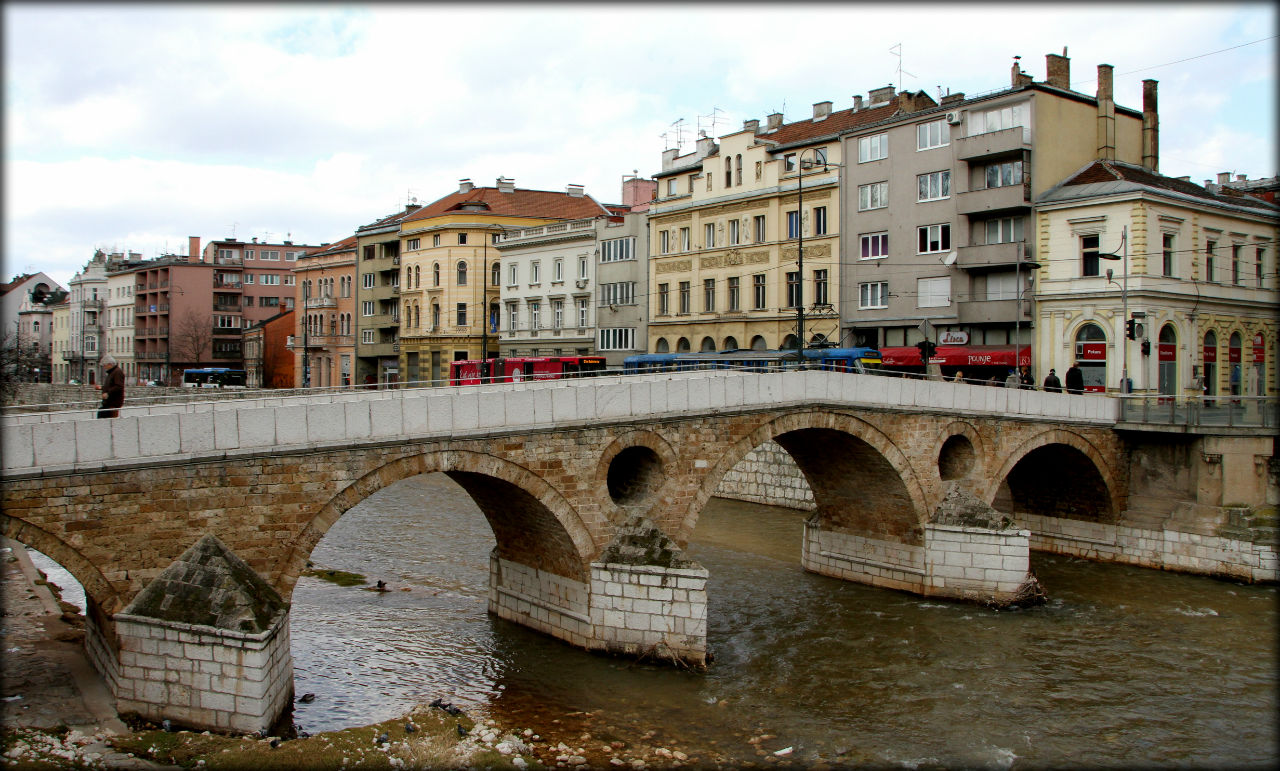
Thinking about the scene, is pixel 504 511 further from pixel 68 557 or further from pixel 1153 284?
pixel 1153 284

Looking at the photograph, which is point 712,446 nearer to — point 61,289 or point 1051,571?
point 1051,571

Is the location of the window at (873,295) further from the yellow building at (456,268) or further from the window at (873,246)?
the yellow building at (456,268)

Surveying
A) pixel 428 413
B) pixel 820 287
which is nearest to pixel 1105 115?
pixel 820 287

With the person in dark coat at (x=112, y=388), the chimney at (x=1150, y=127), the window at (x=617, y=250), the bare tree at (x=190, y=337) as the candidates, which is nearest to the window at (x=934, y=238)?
the chimney at (x=1150, y=127)

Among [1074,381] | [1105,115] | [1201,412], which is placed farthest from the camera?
[1105,115]

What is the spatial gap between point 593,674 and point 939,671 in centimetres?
590

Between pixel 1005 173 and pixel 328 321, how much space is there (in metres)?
44.9

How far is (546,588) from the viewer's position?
18297 mm

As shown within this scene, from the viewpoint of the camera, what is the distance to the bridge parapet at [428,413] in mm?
12633

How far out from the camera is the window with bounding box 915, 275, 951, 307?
3370 cm

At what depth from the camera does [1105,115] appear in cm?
3341

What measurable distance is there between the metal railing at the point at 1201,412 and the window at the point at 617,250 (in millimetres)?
24957

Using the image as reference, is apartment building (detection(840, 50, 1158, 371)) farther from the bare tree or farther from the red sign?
the bare tree

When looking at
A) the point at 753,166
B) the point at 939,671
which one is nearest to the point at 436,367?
the point at 753,166
